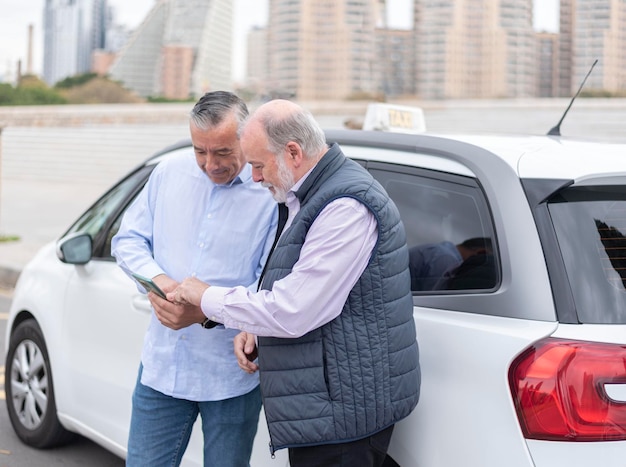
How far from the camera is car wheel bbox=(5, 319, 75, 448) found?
3.75 m

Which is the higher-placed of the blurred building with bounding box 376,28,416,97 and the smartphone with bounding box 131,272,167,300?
the blurred building with bounding box 376,28,416,97

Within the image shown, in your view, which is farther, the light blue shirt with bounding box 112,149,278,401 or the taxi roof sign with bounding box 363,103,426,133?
the taxi roof sign with bounding box 363,103,426,133

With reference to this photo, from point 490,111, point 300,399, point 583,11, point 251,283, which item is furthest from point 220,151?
point 583,11

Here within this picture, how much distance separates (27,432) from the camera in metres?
3.91

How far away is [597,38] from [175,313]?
3733 inches

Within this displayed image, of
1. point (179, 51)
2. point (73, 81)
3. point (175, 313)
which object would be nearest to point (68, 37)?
point (179, 51)

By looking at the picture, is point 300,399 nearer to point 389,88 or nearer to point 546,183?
point 546,183

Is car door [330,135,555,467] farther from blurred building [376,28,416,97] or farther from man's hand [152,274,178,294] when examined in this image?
blurred building [376,28,416,97]

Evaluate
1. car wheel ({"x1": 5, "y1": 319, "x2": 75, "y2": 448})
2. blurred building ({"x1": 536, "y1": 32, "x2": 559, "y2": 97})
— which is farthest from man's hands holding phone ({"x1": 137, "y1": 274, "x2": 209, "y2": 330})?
blurred building ({"x1": 536, "y1": 32, "x2": 559, "y2": 97})

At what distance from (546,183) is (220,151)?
3.03ft

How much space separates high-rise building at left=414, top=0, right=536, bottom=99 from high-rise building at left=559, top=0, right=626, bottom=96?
40.4ft

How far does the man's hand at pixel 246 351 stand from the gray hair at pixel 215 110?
61 centimetres

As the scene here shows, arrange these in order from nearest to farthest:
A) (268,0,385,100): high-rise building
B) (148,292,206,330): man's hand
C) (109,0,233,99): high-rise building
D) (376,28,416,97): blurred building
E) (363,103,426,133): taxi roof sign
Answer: (148,292,206,330): man's hand → (363,103,426,133): taxi roof sign → (268,0,385,100): high-rise building → (376,28,416,97): blurred building → (109,0,233,99): high-rise building

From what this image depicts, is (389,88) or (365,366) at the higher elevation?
(389,88)
